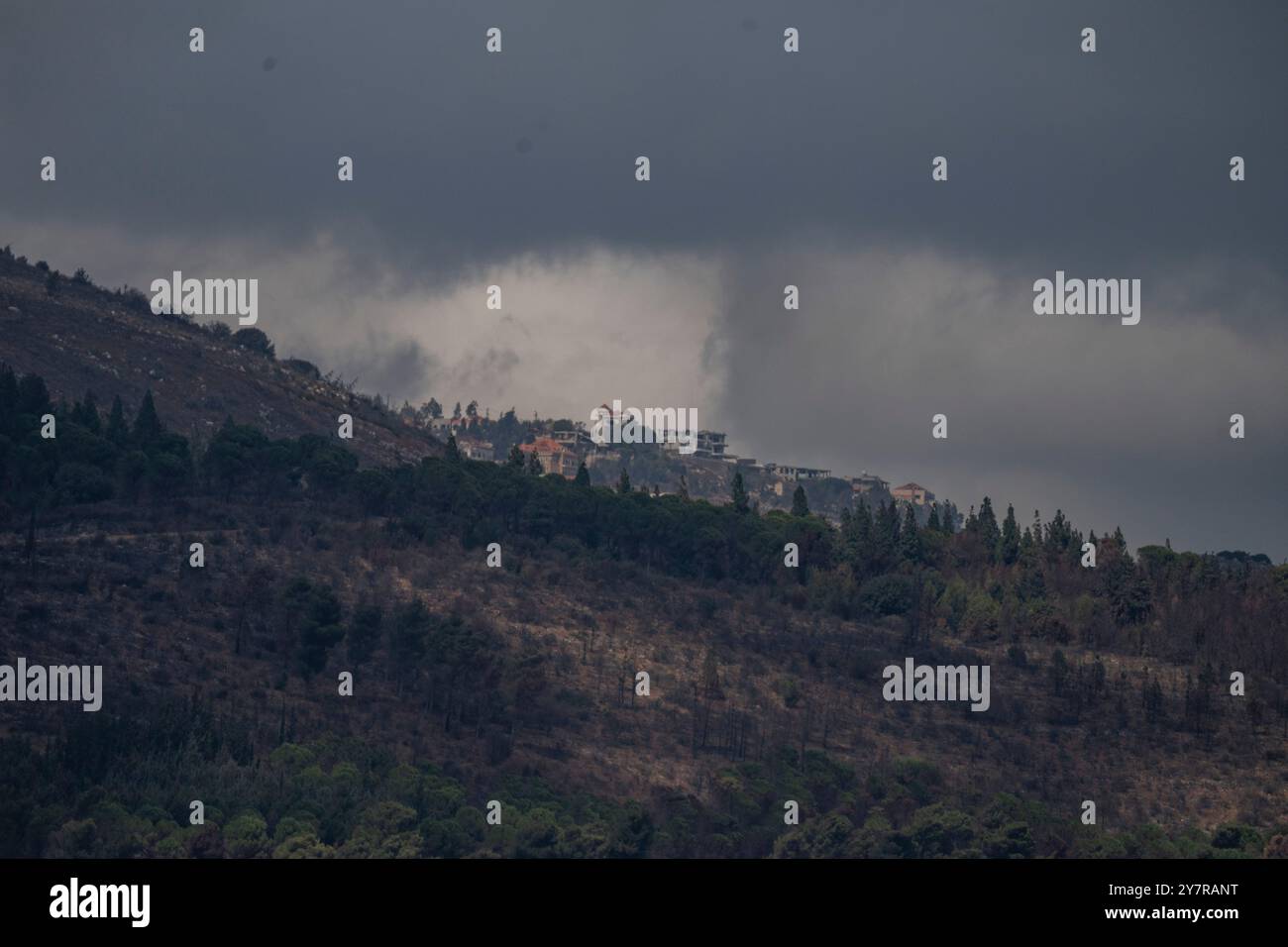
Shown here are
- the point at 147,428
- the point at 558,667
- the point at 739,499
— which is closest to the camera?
the point at 558,667

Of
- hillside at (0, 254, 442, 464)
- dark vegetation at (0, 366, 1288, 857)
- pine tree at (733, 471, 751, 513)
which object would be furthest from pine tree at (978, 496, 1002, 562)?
hillside at (0, 254, 442, 464)

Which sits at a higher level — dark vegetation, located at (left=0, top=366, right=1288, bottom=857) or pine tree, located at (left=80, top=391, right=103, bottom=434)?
pine tree, located at (left=80, top=391, right=103, bottom=434)

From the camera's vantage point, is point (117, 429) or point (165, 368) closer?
point (117, 429)

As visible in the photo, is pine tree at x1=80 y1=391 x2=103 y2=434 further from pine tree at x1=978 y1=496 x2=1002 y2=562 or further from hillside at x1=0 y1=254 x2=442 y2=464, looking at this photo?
pine tree at x1=978 y1=496 x2=1002 y2=562

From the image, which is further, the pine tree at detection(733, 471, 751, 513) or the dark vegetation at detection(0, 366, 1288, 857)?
the pine tree at detection(733, 471, 751, 513)

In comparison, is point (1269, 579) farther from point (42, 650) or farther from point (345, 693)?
point (42, 650)

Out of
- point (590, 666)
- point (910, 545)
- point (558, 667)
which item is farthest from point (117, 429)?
point (910, 545)

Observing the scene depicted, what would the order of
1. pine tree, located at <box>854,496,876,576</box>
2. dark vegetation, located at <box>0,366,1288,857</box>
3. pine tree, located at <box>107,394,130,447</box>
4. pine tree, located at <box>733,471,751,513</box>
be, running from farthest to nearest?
1. pine tree, located at <box>733,471,751,513</box>
2. pine tree, located at <box>854,496,876,576</box>
3. pine tree, located at <box>107,394,130,447</box>
4. dark vegetation, located at <box>0,366,1288,857</box>

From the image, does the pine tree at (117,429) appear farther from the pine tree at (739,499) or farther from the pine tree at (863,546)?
the pine tree at (863,546)

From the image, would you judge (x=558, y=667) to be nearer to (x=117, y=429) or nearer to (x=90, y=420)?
(x=117, y=429)

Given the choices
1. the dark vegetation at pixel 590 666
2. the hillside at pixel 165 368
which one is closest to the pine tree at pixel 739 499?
the dark vegetation at pixel 590 666

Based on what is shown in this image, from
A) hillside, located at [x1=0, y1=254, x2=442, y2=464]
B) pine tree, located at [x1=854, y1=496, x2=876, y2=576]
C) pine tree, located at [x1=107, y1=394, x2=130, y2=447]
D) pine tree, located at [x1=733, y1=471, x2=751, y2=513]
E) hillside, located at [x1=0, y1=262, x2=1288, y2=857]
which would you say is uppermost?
hillside, located at [x1=0, y1=254, x2=442, y2=464]
